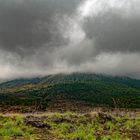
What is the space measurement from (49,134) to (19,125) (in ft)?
12.2

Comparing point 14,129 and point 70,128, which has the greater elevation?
point 14,129

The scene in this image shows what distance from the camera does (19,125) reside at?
29.0m

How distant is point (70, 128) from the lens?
29.5 m

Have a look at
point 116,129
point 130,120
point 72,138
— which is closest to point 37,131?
point 72,138

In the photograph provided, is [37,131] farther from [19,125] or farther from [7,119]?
[7,119]

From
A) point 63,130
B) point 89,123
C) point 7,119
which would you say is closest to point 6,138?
point 63,130

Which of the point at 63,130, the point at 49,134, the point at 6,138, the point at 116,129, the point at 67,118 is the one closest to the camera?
the point at 6,138

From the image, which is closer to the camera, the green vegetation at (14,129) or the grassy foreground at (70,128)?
the green vegetation at (14,129)

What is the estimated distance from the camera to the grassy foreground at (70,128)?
82.9ft

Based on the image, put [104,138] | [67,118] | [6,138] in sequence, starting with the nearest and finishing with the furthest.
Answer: [6,138], [104,138], [67,118]

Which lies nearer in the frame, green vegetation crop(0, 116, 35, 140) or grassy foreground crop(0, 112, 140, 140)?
green vegetation crop(0, 116, 35, 140)

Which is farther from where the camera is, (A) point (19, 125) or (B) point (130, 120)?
(B) point (130, 120)

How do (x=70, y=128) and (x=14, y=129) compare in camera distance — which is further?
(x=70, y=128)

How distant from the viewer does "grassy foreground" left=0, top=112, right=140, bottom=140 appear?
2528cm
